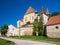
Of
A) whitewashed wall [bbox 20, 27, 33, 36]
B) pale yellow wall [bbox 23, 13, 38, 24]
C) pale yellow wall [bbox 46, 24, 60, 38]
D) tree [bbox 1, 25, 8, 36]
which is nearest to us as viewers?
pale yellow wall [bbox 46, 24, 60, 38]

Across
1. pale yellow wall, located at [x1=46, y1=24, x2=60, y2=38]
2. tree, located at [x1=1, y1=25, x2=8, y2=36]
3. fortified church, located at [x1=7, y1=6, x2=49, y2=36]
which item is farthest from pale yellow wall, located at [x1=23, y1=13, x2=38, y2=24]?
pale yellow wall, located at [x1=46, y1=24, x2=60, y2=38]

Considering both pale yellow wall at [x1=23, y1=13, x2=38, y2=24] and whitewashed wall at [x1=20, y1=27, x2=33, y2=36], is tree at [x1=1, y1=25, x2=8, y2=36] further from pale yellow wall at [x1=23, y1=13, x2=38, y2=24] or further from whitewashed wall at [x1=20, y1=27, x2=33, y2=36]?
whitewashed wall at [x1=20, y1=27, x2=33, y2=36]

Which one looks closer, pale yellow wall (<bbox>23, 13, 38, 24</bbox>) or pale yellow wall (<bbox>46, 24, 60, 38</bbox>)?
pale yellow wall (<bbox>46, 24, 60, 38</bbox>)

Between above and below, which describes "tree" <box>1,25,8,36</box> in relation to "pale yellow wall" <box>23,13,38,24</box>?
below

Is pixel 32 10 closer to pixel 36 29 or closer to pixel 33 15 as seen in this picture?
pixel 33 15

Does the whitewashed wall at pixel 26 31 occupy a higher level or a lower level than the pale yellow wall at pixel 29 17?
lower

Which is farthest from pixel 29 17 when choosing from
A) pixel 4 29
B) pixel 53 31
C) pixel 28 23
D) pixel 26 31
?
pixel 53 31

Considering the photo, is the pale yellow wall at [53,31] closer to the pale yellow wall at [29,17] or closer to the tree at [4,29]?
the pale yellow wall at [29,17]

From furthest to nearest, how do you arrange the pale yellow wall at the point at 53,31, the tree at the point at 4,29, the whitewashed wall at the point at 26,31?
the tree at the point at 4,29, the whitewashed wall at the point at 26,31, the pale yellow wall at the point at 53,31

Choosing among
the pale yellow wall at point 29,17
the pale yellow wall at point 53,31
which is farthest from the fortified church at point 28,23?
the pale yellow wall at point 53,31

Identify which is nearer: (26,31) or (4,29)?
(26,31)

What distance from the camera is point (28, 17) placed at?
81.8 metres

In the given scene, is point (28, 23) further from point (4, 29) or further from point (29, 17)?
point (4, 29)

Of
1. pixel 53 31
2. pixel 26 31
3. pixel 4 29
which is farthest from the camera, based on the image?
pixel 4 29
